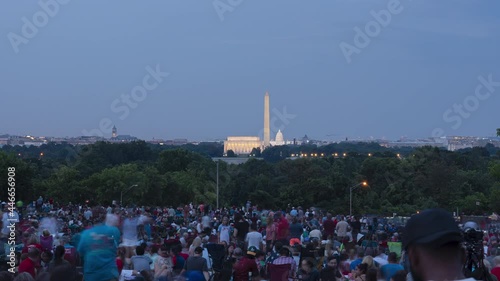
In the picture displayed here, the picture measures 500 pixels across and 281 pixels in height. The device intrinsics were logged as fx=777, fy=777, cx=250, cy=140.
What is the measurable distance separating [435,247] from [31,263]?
26.8ft

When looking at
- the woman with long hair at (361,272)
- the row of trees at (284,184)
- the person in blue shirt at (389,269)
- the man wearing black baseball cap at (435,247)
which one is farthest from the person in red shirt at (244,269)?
the row of trees at (284,184)

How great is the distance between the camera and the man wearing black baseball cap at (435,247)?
2.31 meters

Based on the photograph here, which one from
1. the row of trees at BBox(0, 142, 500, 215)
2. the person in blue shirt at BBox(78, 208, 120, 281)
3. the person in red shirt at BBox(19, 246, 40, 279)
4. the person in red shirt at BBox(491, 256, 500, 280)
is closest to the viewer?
the person in blue shirt at BBox(78, 208, 120, 281)

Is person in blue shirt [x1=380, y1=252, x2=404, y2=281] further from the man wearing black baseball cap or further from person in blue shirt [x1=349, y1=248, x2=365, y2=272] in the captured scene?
the man wearing black baseball cap

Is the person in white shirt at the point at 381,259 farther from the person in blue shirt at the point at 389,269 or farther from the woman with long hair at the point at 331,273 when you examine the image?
the woman with long hair at the point at 331,273

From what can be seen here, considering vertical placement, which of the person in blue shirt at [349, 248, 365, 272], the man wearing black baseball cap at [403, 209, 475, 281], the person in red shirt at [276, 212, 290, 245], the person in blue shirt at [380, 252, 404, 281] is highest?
the man wearing black baseball cap at [403, 209, 475, 281]

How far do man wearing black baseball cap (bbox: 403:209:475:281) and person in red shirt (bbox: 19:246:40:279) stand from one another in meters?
7.87

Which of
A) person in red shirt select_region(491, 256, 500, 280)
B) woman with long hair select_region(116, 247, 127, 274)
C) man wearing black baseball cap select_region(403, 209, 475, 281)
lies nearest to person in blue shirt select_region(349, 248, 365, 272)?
person in red shirt select_region(491, 256, 500, 280)

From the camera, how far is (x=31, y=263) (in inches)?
382

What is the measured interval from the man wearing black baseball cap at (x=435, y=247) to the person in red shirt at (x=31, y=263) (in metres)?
7.87

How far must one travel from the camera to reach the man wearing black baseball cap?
7.57ft

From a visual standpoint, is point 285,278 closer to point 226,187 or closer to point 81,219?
point 81,219

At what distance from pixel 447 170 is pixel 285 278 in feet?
157

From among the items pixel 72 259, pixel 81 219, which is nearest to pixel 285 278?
pixel 72 259
